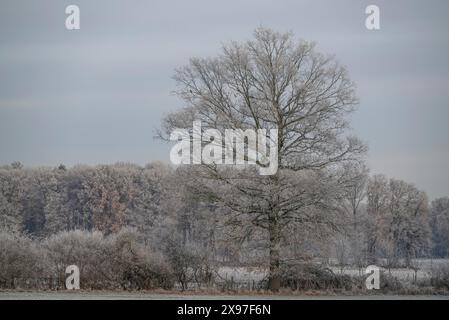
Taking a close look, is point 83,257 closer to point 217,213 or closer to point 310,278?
point 217,213

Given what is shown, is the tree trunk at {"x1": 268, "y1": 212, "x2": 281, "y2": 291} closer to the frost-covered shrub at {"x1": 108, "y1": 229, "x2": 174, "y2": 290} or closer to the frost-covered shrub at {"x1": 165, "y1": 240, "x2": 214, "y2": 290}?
the frost-covered shrub at {"x1": 165, "y1": 240, "x2": 214, "y2": 290}

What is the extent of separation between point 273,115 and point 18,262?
12568 mm

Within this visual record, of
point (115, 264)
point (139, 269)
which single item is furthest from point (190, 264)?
point (115, 264)

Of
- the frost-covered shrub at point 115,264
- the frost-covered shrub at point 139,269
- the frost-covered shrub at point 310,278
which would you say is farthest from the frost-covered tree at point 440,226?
the frost-covered shrub at point 115,264

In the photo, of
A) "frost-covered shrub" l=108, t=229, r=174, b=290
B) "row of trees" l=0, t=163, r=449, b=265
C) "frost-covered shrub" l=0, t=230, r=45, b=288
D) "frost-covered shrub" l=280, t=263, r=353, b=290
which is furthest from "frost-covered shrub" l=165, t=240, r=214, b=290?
"frost-covered shrub" l=0, t=230, r=45, b=288

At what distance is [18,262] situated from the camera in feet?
101

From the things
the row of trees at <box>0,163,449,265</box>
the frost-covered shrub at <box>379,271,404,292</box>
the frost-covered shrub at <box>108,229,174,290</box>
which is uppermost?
the row of trees at <box>0,163,449,265</box>

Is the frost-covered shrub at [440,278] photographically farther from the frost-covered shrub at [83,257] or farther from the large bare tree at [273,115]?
the frost-covered shrub at [83,257]

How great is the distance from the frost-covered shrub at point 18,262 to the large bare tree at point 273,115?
7.54 m

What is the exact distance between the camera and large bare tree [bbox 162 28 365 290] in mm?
30625

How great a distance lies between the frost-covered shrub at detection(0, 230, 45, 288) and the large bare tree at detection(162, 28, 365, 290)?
7539mm
